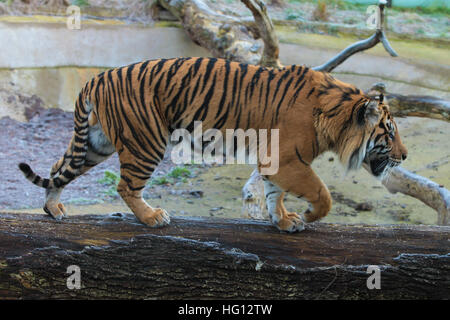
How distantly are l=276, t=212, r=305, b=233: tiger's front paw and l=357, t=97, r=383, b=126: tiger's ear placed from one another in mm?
842

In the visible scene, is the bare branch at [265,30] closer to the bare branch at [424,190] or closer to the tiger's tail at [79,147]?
the bare branch at [424,190]

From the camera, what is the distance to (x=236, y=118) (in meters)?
3.76

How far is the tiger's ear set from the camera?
11.6 feet

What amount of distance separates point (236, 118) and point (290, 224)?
871 millimetres

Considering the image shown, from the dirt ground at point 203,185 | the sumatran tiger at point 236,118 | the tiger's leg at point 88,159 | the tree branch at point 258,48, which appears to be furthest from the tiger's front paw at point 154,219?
the dirt ground at point 203,185

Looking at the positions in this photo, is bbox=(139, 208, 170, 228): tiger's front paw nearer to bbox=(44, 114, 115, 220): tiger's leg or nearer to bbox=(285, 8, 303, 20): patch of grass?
bbox=(44, 114, 115, 220): tiger's leg

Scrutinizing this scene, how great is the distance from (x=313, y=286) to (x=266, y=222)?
2.57ft

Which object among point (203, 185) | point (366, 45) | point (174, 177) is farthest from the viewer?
point (174, 177)

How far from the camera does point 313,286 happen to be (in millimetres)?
3285

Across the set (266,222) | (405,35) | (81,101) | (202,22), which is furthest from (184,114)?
(405,35)

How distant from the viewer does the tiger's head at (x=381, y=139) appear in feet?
11.8

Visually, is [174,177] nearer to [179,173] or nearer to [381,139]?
[179,173]

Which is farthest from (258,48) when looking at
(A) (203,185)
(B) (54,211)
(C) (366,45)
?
(B) (54,211)

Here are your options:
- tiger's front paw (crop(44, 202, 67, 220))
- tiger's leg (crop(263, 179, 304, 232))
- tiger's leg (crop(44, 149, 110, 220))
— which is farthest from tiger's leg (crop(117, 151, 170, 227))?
tiger's leg (crop(263, 179, 304, 232))
